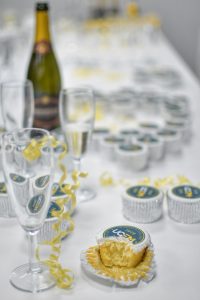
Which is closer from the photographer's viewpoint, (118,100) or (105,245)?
(105,245)

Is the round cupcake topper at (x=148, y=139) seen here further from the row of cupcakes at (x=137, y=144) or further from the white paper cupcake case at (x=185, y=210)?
the white paper cupcake case at (x=185, y=210)

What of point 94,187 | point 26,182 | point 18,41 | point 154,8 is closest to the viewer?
point 26,182

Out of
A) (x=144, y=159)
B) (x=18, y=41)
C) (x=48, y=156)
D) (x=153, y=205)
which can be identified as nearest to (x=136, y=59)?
(x=18, y=41)

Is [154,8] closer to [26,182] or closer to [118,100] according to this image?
[118,100]

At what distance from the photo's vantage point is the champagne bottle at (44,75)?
1278mm

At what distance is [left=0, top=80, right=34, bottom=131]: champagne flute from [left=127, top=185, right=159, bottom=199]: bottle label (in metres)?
0.32

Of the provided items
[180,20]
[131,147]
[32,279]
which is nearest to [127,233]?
[32,279]

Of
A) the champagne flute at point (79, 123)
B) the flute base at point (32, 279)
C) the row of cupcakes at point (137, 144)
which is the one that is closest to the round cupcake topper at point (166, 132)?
the row of cupcakes at point (137, 144)

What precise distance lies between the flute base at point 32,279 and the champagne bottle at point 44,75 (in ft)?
1.96

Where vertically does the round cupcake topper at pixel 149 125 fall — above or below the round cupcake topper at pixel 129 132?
below

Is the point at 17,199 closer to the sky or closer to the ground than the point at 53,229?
closer to the sky

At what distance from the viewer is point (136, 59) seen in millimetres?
2615

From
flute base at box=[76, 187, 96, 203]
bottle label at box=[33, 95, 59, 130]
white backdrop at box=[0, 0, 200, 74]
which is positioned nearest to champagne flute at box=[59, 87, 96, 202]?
flute base at box=[76, 187, 96, 203]

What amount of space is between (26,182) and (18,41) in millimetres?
1886
